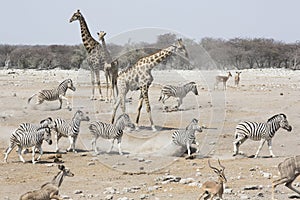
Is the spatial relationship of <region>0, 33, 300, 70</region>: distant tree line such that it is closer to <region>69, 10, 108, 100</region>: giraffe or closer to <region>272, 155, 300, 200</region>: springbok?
<region>69, 10, 108, 100</region>: giraffe

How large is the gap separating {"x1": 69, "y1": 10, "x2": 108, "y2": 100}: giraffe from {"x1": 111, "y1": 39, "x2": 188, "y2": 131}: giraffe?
3.00m

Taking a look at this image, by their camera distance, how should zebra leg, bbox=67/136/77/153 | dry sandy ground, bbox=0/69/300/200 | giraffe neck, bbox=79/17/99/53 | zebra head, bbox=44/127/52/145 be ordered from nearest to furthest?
1. dry sandy ground, bbox=0/69/300/200
2. zebra head, bbox=44/127/52/145
3. zebra leg, bbox=67/136/77/153
4. giraffe neck, bbox=79/17/99/53

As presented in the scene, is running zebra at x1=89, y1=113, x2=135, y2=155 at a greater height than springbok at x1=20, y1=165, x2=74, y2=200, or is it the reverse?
running zebra at x1=89, y1=113, x2=135, y2=155

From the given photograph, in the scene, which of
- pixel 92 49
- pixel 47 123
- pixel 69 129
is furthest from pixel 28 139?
pixel 92 49

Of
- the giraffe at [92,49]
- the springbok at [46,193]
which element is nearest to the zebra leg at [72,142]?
the springbok at [46,193]

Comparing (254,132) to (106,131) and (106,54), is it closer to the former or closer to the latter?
(106,131)

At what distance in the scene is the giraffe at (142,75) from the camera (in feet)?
56.3

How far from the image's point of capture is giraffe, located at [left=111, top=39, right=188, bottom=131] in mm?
17156

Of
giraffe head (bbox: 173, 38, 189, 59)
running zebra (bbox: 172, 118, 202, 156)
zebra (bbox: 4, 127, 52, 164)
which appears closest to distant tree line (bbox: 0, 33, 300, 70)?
giraffe head (bbox: 173, 38, 189, 59)

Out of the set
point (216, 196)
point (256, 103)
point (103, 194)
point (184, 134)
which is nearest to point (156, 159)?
point (184, 134)

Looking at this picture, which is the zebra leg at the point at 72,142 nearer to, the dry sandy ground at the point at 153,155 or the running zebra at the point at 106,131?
the dry sandy ground at the point at 153,155

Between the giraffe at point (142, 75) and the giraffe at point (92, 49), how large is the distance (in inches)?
118

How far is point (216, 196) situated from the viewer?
31.6ft

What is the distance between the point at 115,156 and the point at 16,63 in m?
60.7
